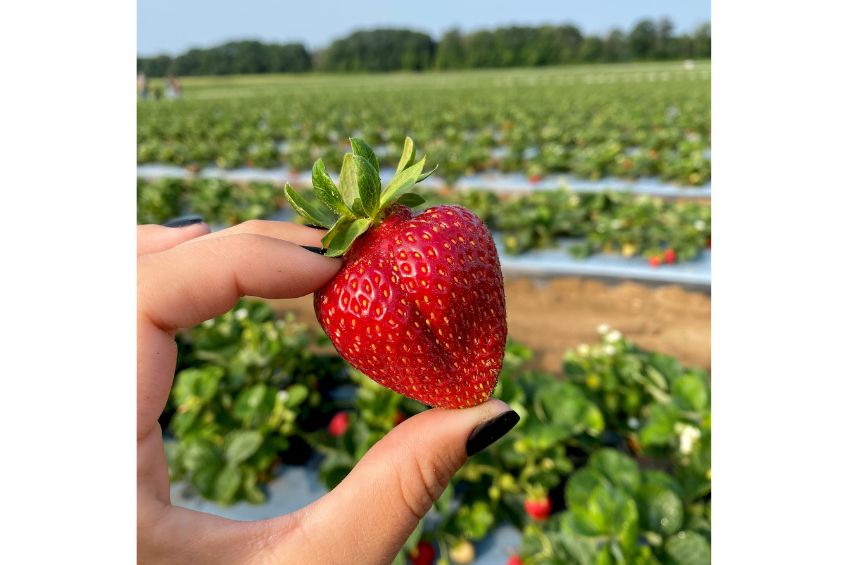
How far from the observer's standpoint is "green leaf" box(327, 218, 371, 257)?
90cm

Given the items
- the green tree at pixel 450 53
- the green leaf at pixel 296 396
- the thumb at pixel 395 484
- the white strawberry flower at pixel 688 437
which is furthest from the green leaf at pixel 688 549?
the green tree at pixel 450 53

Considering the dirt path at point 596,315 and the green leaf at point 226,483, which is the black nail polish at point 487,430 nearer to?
the green leaf at point 226,483

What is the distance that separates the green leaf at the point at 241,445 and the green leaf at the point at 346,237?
1495mm

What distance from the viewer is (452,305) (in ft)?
3.06

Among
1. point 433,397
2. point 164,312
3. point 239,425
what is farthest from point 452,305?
point 239,425

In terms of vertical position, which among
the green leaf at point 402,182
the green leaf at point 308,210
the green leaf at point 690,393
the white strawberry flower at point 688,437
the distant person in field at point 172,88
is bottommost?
the white strawberry flower at point 688,437

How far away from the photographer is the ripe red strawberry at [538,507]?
84.2 inches

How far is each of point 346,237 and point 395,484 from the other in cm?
42

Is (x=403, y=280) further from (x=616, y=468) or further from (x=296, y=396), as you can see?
(x=296, y=396)

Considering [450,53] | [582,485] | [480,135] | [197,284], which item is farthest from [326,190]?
[450,53]

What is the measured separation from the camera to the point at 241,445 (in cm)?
223

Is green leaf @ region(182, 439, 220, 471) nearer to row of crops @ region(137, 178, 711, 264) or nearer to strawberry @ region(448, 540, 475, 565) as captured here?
strawberry @ region(448, 540, 475, 565)

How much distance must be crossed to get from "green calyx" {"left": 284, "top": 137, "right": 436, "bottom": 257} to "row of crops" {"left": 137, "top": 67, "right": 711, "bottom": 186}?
428 cm

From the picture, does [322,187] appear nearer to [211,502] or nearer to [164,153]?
[211,502]
